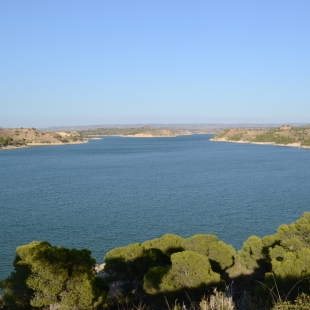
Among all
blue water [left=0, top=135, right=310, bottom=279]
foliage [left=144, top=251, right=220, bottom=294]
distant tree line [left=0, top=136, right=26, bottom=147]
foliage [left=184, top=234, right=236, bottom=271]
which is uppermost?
distant tree line [left=0, top=136, right=26, bottom=147]

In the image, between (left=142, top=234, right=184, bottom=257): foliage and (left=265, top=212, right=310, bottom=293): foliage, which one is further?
(left=142, top=234, right=184, bottom=257): foliage

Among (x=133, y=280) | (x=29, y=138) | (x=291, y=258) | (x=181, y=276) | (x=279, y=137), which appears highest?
(x=29, y=138)

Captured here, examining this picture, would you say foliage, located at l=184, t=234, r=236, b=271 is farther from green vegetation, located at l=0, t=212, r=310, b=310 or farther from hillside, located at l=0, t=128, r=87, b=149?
hillside, located at l=0, t=128, r=87, b=149

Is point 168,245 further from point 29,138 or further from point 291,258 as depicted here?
point 29,138

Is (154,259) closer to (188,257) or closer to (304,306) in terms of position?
(188,257)

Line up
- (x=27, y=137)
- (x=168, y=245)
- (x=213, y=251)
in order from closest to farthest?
(x=213, y=251)
(x=168, y=245)
(x=27, y=137)

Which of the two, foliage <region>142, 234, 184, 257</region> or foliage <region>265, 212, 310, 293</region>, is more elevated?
foliage <region>265, 212, 310, 293</region>

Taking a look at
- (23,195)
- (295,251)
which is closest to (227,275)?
(295,251)

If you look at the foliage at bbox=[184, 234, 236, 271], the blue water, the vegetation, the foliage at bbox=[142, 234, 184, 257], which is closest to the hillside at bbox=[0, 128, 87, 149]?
the vegetation

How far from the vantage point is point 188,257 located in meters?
13.1

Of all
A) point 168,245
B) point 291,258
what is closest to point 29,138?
point 168,245

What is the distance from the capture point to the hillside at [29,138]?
483 ft

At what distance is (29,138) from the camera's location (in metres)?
166

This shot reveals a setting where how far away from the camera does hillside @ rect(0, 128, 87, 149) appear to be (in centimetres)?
14727
